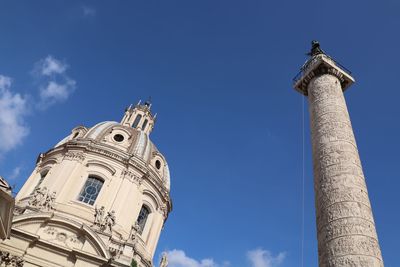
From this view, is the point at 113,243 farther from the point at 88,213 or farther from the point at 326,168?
the point at 326,168

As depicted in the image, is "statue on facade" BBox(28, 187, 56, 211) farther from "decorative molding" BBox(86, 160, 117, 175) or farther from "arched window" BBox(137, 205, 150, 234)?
"arched window" BBox(137, 205, 150, 234)

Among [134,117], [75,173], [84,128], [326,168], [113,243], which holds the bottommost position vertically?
[326,168]

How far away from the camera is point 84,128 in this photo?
3200 cm

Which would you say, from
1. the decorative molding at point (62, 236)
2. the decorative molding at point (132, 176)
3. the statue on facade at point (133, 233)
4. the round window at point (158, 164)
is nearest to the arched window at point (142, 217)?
the decorative molding at point (132, 176)

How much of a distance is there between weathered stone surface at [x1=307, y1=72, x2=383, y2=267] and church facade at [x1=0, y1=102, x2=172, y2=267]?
14.4m

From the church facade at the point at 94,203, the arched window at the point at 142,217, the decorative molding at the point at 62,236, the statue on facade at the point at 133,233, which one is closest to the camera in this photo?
the church facade at the point at 94,203

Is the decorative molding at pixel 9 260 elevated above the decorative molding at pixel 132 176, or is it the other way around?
the decorative molding at pixel 132 176

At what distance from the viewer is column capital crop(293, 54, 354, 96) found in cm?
1471

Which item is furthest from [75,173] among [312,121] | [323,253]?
[323,253]

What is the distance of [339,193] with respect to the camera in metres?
10.0

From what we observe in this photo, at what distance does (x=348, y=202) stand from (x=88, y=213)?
19.1m

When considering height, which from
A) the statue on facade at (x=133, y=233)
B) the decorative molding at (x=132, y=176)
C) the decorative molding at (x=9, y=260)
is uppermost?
the decorative molding at (x=132, y=176)

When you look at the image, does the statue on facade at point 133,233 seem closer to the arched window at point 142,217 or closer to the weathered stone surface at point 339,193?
the arched window at point 142,217

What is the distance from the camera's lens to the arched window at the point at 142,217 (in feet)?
90.3
